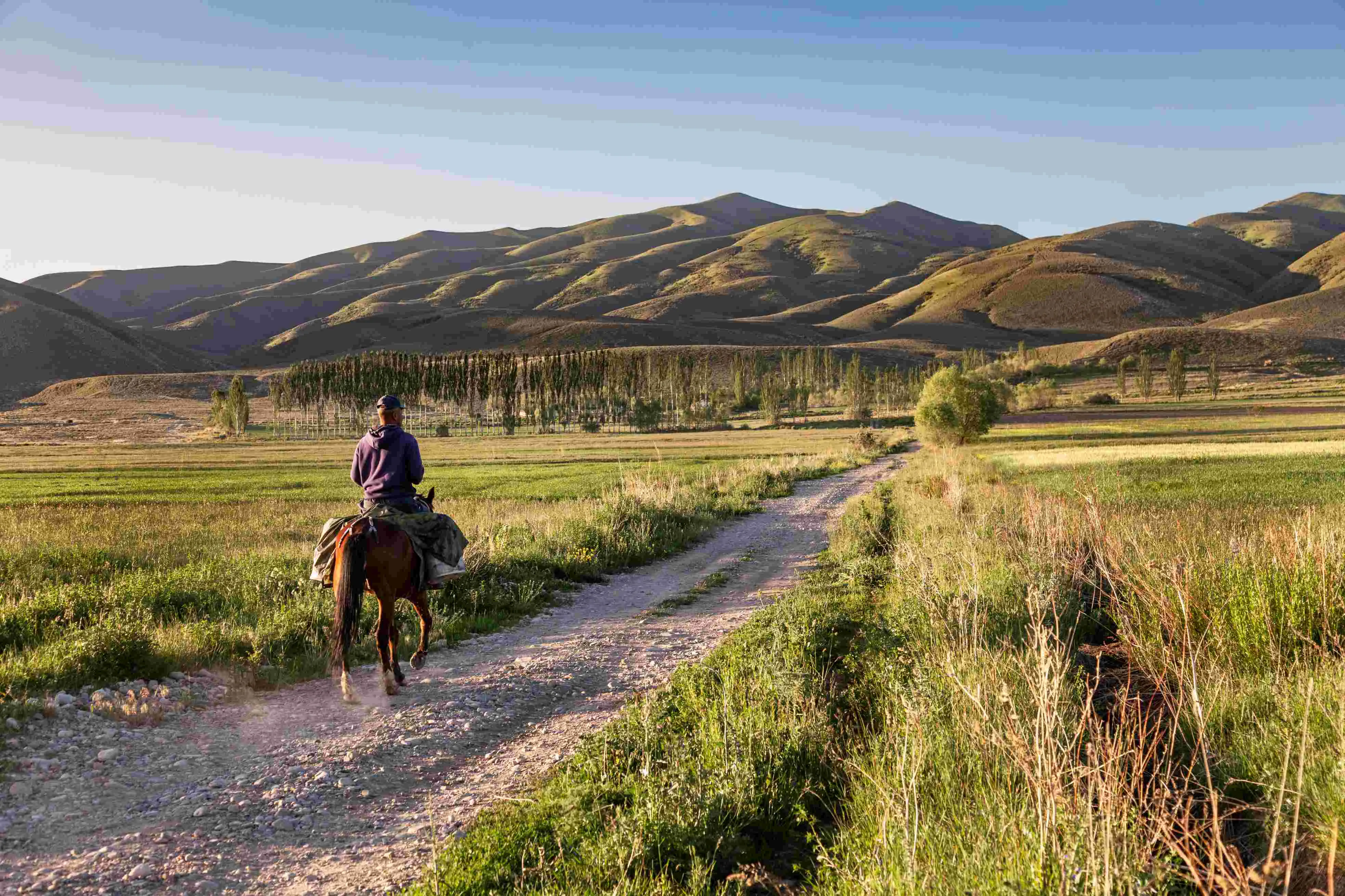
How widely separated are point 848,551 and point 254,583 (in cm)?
1088

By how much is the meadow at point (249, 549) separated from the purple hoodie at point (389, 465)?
2146 mm

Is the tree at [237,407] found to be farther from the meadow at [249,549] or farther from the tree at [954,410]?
the tree at [954,410]

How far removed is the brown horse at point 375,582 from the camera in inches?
336

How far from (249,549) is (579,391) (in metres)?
121

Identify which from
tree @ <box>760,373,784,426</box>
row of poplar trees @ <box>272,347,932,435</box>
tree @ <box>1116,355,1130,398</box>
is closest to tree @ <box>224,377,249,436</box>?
row of poplar trees @ <box>272,347,932,435</box>

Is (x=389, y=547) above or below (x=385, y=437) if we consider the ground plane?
below

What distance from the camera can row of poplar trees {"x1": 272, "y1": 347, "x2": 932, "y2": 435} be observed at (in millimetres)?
105750

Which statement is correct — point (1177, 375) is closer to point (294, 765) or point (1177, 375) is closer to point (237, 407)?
point (237, 407)

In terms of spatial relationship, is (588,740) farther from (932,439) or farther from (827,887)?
(932,439)

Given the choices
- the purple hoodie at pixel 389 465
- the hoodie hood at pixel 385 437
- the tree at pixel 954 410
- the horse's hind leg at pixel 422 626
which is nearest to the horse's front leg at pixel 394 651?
the horse's hind leg at pixel 422 626

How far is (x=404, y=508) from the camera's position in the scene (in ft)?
31.2

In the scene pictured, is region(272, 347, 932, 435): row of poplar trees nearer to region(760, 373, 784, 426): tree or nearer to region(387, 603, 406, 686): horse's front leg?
region(760, 373, 784, 426): tree

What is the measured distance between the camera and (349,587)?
28.1 feet

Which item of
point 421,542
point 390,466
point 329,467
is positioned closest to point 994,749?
point 421,542
